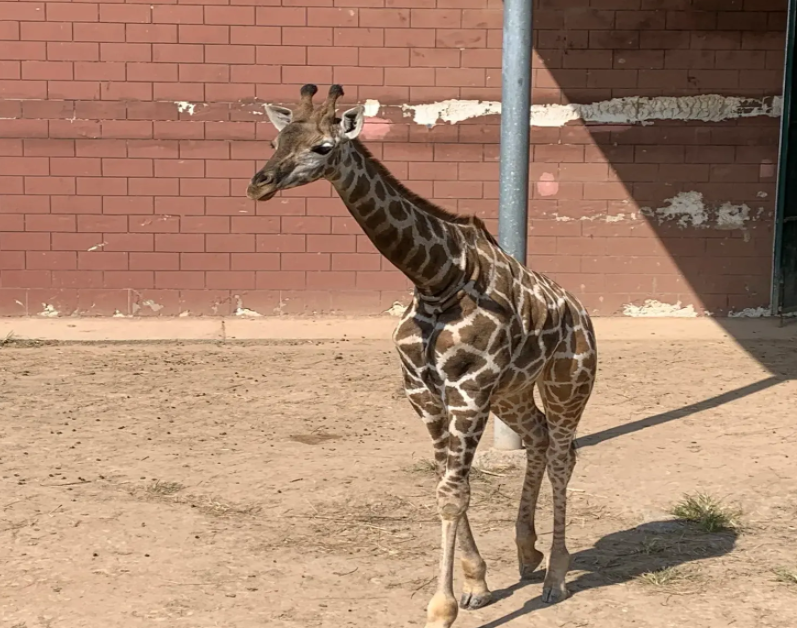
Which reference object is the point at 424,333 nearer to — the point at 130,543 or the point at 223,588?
the point at 223,588

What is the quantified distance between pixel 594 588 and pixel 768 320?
7582mm

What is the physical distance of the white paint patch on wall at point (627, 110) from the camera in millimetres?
11555

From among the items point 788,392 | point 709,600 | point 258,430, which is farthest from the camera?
point 788,392

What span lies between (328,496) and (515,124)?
107 inches

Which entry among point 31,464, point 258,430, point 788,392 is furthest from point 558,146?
point 31,464

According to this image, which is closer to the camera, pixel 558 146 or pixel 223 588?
pixel 223 588

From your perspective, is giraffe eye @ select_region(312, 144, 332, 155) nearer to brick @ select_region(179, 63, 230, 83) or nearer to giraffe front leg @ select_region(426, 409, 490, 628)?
giraffe front leg @ select_region(426, 409, 490, 628)

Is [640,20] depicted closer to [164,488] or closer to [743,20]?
[743,20]

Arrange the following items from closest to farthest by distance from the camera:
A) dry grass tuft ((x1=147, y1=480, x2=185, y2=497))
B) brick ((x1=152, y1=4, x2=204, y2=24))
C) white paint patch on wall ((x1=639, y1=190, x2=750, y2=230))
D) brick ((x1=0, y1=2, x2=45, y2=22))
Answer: dry grass tuft ((x1=147, y1=480, x2=185, y2=497)), brick ((x1=0, y1=2, x2=45, y2=22)), brick ((x1=152, y1=4, x2=204, y2=24)), white paint patch on wall ((x1=639, y1=190, x2=750, y2=230))

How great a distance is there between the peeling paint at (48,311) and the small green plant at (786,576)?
856 cm

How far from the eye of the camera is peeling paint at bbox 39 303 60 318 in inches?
457

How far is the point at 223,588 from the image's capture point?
16.7 ft

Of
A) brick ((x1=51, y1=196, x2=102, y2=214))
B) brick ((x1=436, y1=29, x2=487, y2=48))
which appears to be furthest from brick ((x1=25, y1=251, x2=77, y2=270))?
brick ((x1=436, y1=29, x2=487, y2=48))

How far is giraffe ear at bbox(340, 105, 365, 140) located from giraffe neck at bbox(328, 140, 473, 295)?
6 centimetres
